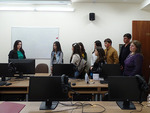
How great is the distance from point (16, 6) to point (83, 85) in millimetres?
3707

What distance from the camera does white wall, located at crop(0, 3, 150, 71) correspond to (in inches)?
202

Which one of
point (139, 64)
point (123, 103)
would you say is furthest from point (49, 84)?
point (139, 64)

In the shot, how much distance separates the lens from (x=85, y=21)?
16.9 ft

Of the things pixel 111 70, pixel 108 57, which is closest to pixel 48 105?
pixel 111 70

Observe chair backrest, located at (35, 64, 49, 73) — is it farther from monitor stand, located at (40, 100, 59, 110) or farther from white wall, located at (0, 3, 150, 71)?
monitor stand, located at (40, 100, 59, 110)

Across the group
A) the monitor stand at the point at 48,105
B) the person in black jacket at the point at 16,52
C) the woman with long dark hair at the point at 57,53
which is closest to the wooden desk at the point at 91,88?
the monitor stand at the point at 48,105

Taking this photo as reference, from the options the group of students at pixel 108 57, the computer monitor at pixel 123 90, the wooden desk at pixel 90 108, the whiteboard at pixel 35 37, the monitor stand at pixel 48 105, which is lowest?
the wooden desk at pixel 90 108

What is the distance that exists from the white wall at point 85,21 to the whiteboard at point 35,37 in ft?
0.54

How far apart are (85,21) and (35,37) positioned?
5.65ft

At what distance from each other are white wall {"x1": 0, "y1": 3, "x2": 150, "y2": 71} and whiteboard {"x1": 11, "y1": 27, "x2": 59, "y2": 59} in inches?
6.4

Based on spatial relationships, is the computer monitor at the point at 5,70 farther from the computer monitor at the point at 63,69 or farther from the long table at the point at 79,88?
the computer monitor at the point at 63,69

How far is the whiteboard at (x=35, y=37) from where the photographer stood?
514 centimetres

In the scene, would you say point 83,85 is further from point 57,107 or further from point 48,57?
point 48,57

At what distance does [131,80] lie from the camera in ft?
6.41
